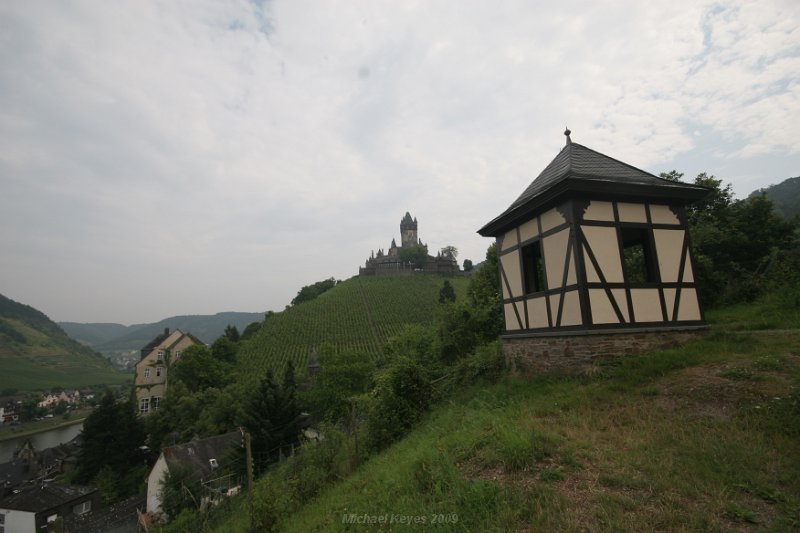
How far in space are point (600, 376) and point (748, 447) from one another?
3.49 metres

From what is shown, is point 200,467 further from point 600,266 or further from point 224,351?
point 224,351

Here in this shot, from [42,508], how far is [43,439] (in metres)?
65.7

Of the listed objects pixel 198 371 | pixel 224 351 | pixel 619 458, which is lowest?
pixel 198 371

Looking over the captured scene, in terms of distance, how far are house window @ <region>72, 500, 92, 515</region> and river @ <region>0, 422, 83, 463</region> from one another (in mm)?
42310

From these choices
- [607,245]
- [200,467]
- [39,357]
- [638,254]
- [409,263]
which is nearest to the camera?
[607,245]

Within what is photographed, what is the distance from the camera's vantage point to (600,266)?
30.7 feet

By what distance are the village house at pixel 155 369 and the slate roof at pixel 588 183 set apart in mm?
53663

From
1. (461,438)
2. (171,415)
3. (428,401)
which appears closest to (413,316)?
(171,415)

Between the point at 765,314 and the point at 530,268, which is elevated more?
the point at 530,268

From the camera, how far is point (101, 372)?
15450cm

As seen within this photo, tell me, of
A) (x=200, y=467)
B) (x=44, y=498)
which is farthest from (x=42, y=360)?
(x=200, y=467)

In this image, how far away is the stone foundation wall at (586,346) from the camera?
8828mm

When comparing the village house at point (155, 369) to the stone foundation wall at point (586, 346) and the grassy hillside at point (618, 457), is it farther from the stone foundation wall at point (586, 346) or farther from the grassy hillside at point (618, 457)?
the stone foundation wall at point (586, 346)

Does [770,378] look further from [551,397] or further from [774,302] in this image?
[774,302]
